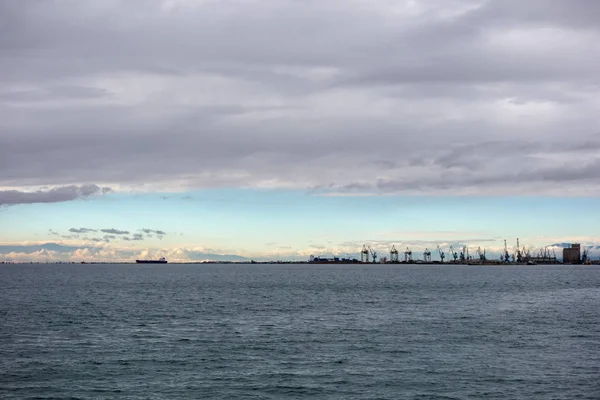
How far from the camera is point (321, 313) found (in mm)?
95438

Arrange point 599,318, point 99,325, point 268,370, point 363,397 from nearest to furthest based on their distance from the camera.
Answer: point 363,397 < point 268,370 < point 99,325 < point 599,318

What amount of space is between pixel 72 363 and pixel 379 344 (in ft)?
102

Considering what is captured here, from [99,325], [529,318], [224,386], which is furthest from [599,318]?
[99,325]

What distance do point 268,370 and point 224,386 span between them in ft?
19.9

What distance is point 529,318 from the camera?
90125 mm

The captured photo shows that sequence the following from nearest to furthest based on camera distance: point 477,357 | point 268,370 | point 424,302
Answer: point 268,370, point 477,357, point 424,302

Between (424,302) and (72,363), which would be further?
(424,302)

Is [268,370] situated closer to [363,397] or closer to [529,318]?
[363,397]

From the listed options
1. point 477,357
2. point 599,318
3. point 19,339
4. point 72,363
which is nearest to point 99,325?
point 19,339

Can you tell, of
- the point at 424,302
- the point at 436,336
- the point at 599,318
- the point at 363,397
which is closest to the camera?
the point at 363,397

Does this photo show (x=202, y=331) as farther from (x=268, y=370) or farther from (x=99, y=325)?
(x=268, y=370)

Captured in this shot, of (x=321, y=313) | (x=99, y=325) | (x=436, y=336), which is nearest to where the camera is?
(x=436, y=336)

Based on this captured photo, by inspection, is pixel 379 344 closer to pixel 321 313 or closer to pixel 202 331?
pixel 202 331

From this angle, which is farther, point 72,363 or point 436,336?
point 436,336
